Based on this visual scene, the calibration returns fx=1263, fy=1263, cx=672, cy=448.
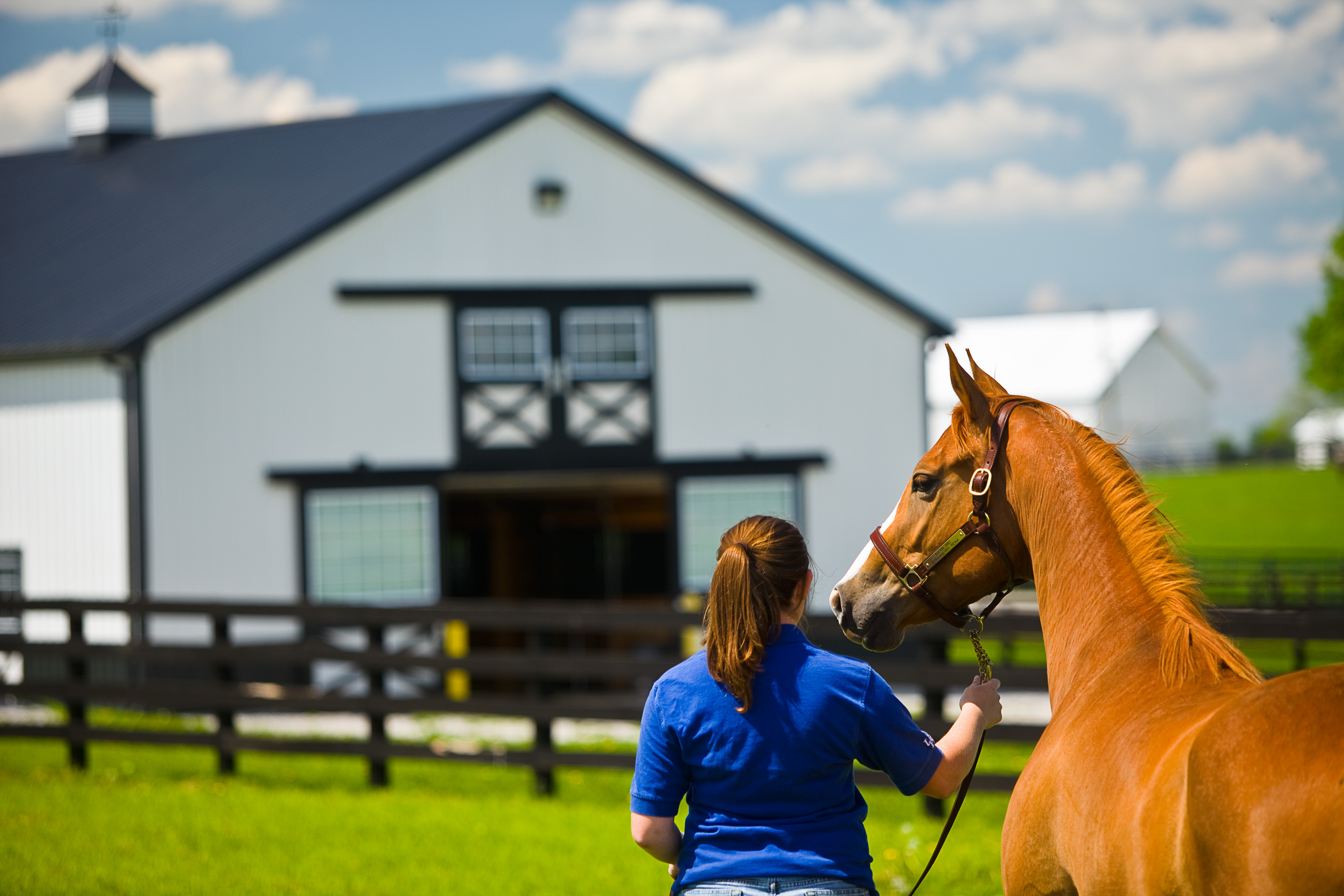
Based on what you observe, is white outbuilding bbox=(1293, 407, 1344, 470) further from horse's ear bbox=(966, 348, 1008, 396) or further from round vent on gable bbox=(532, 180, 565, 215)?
horse's ear bbox=(966, 348, 1008, 396)

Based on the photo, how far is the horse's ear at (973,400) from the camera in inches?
121

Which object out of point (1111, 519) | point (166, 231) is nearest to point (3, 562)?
point (166, 231)

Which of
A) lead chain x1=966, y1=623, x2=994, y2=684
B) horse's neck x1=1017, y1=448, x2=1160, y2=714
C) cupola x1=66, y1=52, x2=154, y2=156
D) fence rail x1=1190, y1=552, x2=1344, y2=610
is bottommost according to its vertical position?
fence rail x1=1190, y1=552, x2=1344, y2=610

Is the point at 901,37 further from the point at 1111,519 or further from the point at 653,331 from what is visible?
the point at 1111,519

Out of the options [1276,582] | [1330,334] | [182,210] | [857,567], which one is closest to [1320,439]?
[1330,334]

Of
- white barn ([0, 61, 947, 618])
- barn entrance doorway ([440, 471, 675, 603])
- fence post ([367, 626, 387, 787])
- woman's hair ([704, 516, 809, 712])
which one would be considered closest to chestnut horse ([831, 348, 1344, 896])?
woman's hair ([704, 516, 809, 712])

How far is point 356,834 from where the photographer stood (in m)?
6.91

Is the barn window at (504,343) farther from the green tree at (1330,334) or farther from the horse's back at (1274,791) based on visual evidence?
the green tree at (1330,334)

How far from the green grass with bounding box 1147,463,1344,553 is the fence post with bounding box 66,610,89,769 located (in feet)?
86.1

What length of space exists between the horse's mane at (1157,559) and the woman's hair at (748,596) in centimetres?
78

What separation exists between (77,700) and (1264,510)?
37513 mm

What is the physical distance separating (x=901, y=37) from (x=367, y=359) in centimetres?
2357

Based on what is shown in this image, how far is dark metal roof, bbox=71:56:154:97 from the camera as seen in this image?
66.9 feet

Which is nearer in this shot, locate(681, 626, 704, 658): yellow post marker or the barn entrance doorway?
locate(681, 626, 704, 658): yellow post marker
